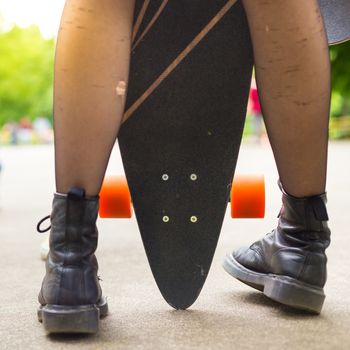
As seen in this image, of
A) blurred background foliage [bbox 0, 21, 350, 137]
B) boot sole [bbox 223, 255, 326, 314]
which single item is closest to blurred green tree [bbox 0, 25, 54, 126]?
blurred background foliage [bbox 0, 21, 350, 137]

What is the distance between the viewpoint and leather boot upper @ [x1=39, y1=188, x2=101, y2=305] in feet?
3.75

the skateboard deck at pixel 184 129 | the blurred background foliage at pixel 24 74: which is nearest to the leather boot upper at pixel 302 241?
the skateboard deck at pixel 184 129

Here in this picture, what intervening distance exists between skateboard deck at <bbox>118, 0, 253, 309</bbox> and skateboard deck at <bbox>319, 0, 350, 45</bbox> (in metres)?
0.23

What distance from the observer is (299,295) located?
1.24 meters

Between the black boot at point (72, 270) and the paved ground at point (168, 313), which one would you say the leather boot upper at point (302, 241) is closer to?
the paved ground at point (168, 313)

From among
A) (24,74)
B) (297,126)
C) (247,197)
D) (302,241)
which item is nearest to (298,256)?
(302,241)

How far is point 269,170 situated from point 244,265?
4418 millimetres

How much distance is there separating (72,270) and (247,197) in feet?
1.99

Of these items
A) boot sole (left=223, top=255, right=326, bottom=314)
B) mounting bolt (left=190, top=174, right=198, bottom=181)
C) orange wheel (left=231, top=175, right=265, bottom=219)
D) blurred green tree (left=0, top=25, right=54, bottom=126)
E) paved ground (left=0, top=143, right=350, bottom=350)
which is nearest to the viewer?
paved ground (left=0, top=143, right=350, bottom=350)

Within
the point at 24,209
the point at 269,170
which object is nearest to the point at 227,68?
the point at 24,209

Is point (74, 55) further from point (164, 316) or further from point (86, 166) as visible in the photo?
point (164, 316)

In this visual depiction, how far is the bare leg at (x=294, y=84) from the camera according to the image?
47.3 inches

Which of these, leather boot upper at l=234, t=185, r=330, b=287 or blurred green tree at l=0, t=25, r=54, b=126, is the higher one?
blurred green tree at l=0, t=25, r=54, b=126

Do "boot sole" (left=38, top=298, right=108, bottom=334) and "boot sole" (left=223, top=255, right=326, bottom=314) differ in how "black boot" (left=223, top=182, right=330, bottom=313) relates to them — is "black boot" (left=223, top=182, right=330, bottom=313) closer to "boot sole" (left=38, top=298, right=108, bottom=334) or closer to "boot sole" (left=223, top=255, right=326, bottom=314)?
"boot sole" (left=223, top=255, right=326, bottom=314)
